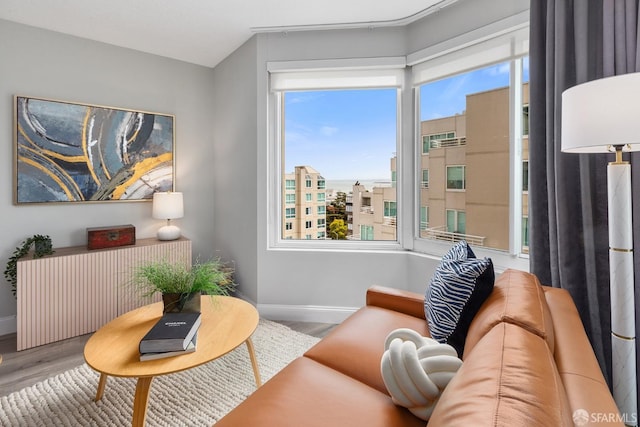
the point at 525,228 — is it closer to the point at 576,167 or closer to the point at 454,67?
the point at 576,167

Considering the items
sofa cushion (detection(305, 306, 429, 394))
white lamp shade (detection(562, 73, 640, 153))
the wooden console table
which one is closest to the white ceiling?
white lamp shade (detection(562, 73, 640, 153))

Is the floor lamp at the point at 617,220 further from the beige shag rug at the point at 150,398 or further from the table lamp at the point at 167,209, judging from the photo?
the table lamp at the point at 167,209

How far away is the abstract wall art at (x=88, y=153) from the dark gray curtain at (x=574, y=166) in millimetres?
3200

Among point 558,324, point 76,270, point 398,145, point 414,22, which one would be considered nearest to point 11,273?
point 76,270

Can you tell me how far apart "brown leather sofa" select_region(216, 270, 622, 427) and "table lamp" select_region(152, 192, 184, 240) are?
216 cm

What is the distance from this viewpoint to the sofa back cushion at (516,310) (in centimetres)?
91

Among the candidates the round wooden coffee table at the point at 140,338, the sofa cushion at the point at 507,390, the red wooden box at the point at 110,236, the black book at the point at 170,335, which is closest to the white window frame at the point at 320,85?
the round wooden coffee table at the point at 140,338

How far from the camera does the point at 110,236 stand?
277 centimetres

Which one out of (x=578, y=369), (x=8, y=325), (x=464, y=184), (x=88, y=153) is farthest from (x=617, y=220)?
(x=8, y=325)

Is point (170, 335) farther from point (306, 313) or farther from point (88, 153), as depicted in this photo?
point (88, 153)

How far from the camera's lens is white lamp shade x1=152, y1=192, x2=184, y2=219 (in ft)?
9.80

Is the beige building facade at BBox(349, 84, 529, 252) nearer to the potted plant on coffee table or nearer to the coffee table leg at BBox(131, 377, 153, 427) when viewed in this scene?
the potted plant on coffee table

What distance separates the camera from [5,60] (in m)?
2.50

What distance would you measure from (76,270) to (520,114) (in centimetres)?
352
